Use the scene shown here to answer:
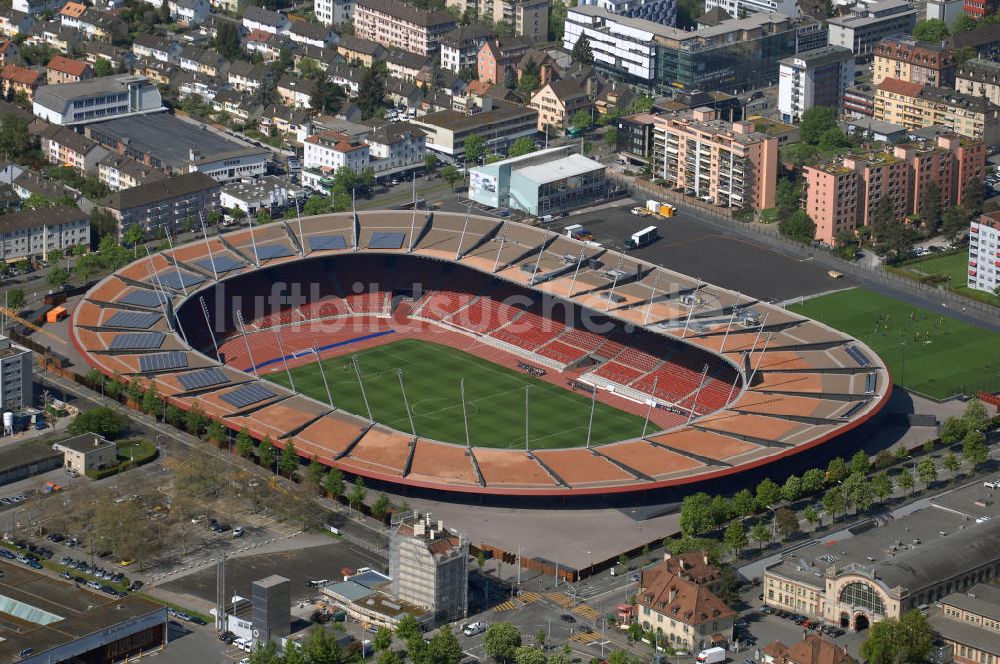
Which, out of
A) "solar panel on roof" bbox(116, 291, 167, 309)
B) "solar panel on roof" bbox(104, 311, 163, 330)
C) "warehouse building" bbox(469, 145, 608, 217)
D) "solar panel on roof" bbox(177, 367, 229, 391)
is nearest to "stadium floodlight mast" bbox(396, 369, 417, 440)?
"solar panel on roof" bbox(177, 367, 229, 391)

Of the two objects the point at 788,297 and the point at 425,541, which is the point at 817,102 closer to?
the point at 788,297

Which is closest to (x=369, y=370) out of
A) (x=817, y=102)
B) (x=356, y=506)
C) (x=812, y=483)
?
(x=356, y=506)

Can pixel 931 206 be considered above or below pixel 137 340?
above

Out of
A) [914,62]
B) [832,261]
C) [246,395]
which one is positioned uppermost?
[914,62]

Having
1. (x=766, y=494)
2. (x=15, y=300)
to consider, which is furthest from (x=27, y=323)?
(x=766, y=494)

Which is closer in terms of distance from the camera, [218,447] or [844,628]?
[844,628]

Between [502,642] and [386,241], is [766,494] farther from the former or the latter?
[386,241]
